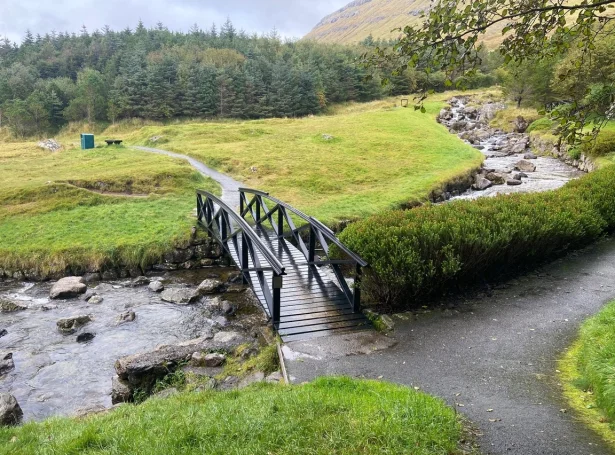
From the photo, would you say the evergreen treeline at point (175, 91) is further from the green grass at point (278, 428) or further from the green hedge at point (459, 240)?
the green grass at point (278, 428)

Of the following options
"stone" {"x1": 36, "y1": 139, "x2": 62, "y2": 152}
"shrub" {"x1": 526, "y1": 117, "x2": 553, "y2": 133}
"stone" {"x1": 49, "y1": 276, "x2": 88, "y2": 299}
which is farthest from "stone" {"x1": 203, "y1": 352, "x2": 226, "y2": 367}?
"shrub" {"x1": 526, "y1": 117, "x2": 553, "y2": 133}

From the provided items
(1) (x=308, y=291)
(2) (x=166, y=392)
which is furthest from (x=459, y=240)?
(2) (x=166, y=392)

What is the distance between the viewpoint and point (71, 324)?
40.7 ft

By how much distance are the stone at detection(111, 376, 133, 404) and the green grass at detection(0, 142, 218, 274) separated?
8.61 meters

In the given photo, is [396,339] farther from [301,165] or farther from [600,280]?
[301,165]

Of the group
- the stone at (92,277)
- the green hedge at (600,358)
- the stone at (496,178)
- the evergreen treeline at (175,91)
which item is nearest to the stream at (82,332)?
the stone at (92,277)

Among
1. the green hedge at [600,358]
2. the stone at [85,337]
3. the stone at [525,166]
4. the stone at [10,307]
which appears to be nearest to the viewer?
the green hedge at [600,358]

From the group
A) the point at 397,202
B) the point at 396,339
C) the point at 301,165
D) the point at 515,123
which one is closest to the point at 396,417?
the point at 396,339

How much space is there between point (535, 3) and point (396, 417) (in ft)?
15.2

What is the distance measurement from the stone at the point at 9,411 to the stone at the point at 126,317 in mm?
4352

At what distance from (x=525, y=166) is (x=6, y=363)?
3233cm

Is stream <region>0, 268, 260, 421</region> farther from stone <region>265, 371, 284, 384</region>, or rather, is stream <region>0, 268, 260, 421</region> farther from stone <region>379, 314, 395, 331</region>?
stone <region>379, 314, 395, 331</region>

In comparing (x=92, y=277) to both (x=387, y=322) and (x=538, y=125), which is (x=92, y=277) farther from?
(x=538, y=125)

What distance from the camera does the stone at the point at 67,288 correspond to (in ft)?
48.0
